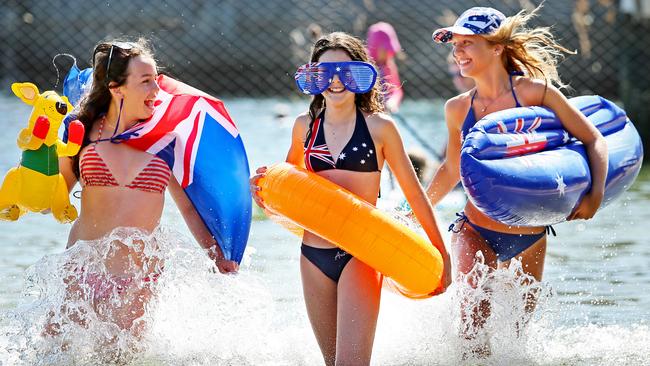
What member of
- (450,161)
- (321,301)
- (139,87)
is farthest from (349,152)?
(139,87)

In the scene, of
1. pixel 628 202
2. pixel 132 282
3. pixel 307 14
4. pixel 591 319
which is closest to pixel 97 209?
pixel 132 282

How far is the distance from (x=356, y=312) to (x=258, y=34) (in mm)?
15457

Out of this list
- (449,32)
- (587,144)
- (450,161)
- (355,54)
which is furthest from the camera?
(450,161)

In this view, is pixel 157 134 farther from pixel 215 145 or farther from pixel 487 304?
pixel 487 304

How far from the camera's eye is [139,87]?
14.2 feet

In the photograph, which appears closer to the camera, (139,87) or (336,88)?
(336,88)

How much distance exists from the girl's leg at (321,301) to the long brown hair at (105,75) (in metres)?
1.03

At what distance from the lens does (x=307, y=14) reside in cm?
1856

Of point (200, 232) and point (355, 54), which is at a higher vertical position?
point (355, 54)

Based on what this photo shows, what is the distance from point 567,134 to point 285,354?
1448mm

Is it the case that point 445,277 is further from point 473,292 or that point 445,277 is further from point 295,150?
point 295,150

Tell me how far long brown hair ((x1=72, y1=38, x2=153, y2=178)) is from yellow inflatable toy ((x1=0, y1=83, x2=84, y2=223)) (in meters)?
0.11

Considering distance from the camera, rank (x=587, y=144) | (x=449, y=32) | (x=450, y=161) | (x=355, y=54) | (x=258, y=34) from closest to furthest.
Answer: (x=355, y=54), (x=587, y=144), (x=449, y=32), (x=450, y=161), (x=258, y=34)

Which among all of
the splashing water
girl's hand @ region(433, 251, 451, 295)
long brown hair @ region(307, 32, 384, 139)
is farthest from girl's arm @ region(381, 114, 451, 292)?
the splashing water
